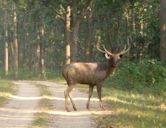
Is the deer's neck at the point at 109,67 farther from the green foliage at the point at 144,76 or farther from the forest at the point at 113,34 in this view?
the green foliage at the point at 144,76

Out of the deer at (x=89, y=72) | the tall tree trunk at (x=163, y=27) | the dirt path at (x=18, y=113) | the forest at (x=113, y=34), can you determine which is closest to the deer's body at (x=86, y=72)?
the deer at (x=89, y=72)

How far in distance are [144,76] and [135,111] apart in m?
9.83

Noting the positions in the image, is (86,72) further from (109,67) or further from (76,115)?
(76,115)

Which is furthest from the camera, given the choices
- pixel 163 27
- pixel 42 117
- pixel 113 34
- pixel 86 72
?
pixel 113 34

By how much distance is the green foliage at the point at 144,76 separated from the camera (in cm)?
2611

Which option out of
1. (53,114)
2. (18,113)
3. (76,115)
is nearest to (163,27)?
(76,115)

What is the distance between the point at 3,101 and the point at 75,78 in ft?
15.0

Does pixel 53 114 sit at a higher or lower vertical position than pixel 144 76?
lower

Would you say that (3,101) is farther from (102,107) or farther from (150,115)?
(150,115)

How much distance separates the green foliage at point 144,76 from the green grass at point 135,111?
1932mm

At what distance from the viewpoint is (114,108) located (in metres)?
18.7

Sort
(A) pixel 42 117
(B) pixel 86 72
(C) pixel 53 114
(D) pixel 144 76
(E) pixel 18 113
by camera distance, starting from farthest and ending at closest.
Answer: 1. (D) pixel 144 76
2. (B) pixel 86 72
3. (E) pixel 18 113
4. (C) pixel 53 114
5. (A) pixel 42 117

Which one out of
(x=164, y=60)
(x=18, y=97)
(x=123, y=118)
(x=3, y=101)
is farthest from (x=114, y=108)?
(x=164, y=60)

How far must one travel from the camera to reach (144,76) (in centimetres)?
2717
